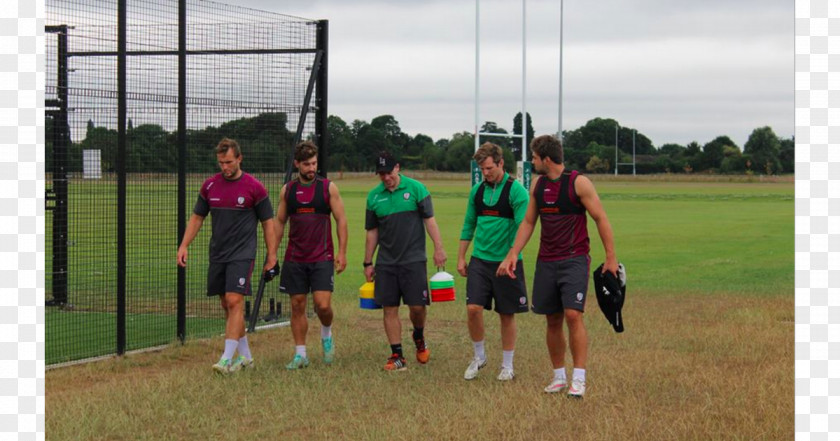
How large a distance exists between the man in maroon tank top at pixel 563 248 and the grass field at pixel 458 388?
0.39 metres

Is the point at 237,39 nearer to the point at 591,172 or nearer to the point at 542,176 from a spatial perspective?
the point at 542,176

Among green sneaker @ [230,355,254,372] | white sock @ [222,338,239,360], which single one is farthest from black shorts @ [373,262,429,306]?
white sock @ [222,338,239,360]

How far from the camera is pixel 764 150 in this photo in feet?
429

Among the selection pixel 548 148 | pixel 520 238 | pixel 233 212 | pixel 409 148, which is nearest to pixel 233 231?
pixel 233 212

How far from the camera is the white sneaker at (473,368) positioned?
10075mm

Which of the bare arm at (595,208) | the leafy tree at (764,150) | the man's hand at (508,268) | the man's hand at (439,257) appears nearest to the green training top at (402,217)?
the man's hand at (439,257)

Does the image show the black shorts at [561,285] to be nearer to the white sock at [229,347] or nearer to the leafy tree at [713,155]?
the white sock at [229,347]

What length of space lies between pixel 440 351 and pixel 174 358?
2.80m

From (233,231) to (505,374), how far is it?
9.55 ft

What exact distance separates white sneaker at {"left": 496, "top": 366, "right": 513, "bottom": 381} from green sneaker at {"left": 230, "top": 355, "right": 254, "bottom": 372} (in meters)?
2.40

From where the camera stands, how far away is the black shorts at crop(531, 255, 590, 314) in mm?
9211

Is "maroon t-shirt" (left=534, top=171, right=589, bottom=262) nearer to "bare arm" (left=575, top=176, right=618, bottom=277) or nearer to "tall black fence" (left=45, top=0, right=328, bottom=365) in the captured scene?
"bare arm" (left=575, top=176, right=618, bottom=277)

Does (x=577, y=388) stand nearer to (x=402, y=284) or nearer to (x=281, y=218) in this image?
(x=402, y=284)

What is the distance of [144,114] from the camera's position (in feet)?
38.8
